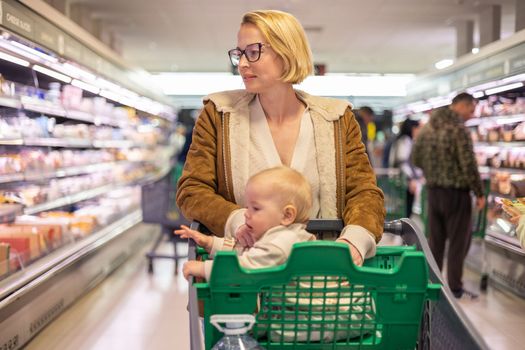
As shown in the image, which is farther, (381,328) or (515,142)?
(515,142)

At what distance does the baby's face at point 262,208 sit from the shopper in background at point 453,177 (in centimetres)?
394

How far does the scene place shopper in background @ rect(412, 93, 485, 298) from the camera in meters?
5.12

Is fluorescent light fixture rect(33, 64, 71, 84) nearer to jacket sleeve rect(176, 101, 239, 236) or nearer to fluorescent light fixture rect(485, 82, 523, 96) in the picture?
jacket sleeve rect(176, 101, 239, 236)

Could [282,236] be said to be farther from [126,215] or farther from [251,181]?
[126,215]

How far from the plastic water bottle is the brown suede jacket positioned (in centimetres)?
56

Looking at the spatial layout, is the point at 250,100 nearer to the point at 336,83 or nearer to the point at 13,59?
the point at 13,59

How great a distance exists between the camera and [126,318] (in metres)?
4.77

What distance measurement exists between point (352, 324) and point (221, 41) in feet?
33.8

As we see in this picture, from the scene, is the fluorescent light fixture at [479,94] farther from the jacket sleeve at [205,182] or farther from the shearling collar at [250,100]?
the jacket sleeve at [205,182]

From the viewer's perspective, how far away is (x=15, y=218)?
14.0 ft

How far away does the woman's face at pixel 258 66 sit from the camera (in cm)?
181

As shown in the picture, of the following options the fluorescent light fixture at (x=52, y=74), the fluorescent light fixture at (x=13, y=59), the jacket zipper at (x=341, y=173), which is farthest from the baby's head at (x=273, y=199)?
the fluorescent light fixture at (x=52, y=74)

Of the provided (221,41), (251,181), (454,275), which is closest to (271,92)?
(251,181)

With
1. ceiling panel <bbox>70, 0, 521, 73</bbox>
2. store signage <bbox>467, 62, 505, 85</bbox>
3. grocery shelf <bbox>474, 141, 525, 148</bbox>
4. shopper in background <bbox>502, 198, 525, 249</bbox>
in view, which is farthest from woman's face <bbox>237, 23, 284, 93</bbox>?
ceiling panel <bbox>70, 0, 521, 73</bbox>
